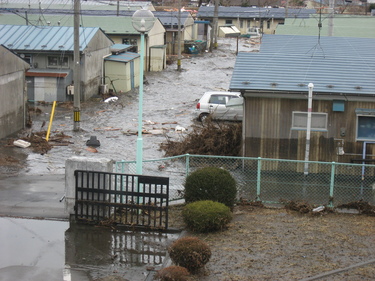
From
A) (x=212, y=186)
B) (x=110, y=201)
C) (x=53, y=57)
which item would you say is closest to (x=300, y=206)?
(x=212, y=186)

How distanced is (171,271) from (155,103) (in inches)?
1032

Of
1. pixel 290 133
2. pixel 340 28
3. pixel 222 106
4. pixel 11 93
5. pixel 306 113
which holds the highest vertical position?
pixel 340 28

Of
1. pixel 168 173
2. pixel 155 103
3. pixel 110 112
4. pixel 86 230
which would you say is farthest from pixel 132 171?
pixel 155 103

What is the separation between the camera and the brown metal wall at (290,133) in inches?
693

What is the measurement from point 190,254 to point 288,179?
7.55 meters

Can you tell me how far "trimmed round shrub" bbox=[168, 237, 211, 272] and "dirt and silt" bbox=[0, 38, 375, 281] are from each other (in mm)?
271

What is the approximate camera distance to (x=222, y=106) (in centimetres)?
2738

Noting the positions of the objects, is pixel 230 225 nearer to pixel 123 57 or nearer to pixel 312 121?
pixel 312 121

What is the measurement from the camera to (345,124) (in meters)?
17.6

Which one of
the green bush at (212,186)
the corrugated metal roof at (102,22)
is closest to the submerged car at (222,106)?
the green bush at (212,186)

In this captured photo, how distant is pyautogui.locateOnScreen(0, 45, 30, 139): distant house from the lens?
2333 cm

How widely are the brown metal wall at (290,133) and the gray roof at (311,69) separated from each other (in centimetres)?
47

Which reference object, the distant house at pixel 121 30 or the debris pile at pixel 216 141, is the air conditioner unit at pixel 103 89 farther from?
the debris pile at pixel 216 141

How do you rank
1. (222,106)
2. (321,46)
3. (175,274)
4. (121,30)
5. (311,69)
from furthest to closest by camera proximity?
1. (121,30)
2. (222,106)
3. (321,46)
4. (311,69)
5. (175,274)
